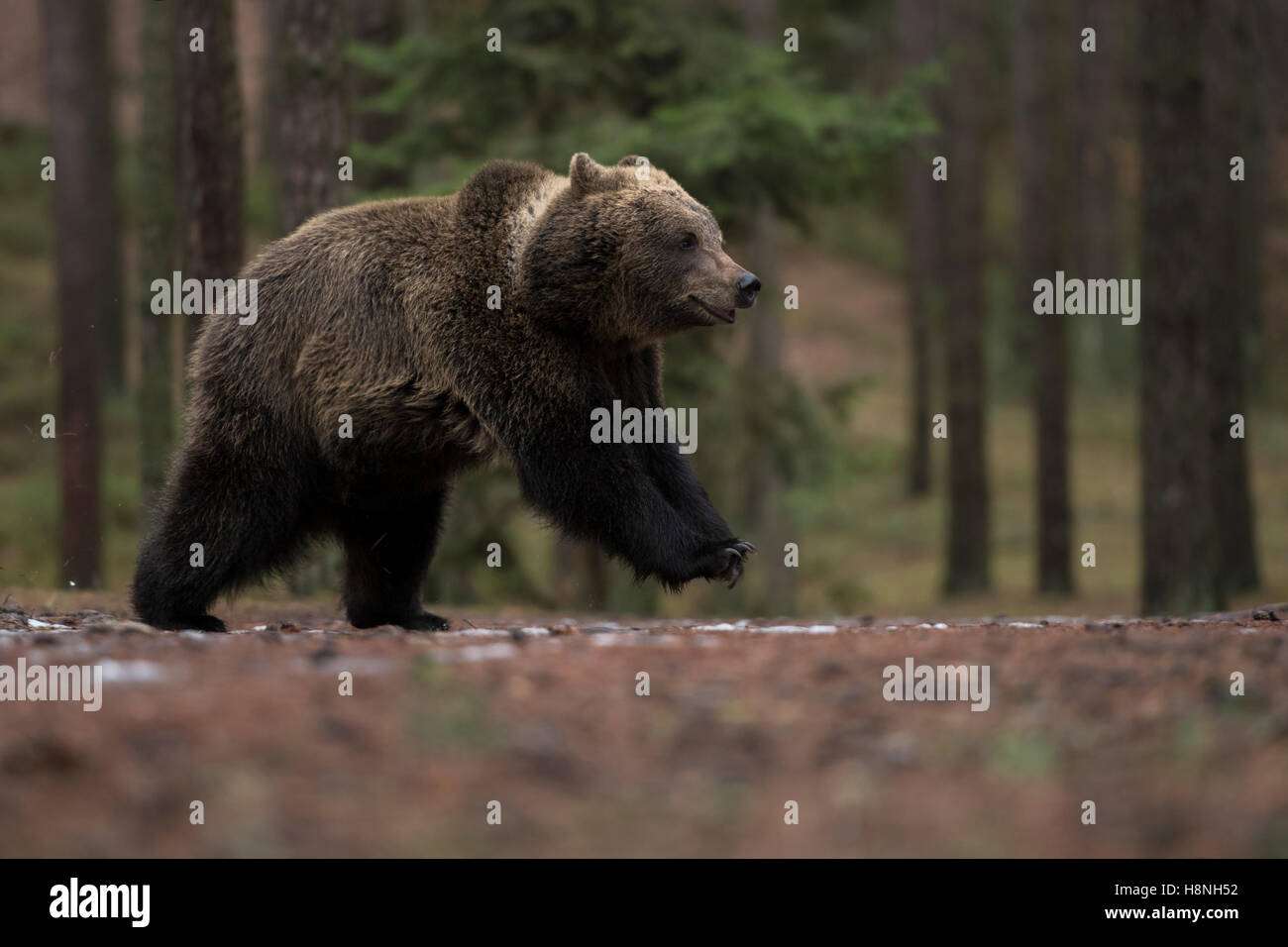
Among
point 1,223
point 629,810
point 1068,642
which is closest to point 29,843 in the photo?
point 629,810

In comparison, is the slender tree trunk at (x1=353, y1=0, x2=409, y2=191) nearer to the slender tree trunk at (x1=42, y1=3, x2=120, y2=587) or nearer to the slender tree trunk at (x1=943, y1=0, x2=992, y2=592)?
the slender tree trunk at (x1=42, y1=3, x2=120, y2=587)

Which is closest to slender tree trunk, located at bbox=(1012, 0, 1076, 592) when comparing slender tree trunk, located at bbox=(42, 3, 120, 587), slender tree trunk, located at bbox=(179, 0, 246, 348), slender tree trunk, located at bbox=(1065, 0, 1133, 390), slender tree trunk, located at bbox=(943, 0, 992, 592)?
slender tree trunk, located at bbox=(943, 0, 992, 592)

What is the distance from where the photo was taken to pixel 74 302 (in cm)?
1484

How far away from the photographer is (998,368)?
32219mm

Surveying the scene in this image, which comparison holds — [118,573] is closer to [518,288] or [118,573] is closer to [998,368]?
[518,288]

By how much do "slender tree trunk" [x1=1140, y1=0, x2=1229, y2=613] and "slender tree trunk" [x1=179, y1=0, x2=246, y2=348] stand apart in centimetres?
722

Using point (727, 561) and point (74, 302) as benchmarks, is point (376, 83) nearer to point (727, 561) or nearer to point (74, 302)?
point (74, 302)

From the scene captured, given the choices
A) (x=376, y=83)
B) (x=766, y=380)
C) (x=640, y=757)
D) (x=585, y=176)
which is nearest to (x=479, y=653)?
(x=640, y=757)

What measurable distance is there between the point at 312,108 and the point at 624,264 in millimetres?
4228

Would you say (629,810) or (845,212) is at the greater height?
(845,212)

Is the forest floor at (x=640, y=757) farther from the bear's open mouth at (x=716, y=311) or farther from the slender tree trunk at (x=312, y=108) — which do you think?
the slender tree trunk at (x=312, y=108)

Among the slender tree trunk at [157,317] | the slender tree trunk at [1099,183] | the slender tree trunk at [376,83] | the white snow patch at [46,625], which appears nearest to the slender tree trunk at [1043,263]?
the slender tree trunk at [1099,183]

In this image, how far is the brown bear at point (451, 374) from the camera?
21.6 ft
